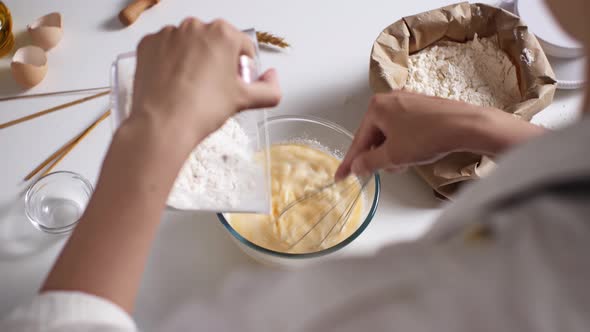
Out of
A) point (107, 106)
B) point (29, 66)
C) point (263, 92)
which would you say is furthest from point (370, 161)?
point (29, 66)

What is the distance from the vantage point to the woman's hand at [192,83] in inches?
20.2

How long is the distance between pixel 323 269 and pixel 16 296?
567 millimetres

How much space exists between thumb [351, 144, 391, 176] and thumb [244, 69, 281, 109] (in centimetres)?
17

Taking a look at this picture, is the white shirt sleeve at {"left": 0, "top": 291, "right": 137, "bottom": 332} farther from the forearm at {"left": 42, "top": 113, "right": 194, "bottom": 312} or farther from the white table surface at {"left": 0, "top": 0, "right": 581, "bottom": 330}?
the white table surface at {"left": 0, "top": 0, "right": 581, "bottom": 330}

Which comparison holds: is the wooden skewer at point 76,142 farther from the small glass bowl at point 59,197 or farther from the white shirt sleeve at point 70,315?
the white shirt sleeve at point 70,315

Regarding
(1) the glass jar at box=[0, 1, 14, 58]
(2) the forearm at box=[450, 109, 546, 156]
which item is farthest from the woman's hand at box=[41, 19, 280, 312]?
(1) the glass jar at box=[0, 1, 14, 58]

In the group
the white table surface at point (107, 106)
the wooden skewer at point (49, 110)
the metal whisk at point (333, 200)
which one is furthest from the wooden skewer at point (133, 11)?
the metal whisk at point (333, 200)

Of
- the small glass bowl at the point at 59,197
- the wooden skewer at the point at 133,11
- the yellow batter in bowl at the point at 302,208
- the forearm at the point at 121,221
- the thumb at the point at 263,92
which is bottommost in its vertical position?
the yellow batter in bowl at the point at 302,208

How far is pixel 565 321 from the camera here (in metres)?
0.31

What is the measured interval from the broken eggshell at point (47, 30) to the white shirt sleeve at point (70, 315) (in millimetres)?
620

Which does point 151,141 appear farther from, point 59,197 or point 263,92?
point 59,197

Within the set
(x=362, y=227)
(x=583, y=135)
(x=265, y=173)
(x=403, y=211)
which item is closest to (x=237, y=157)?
(x=265, y=173)

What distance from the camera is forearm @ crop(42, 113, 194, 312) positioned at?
18.6 inches

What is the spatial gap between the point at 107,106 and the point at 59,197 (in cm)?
17
